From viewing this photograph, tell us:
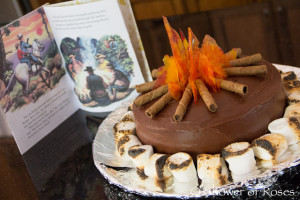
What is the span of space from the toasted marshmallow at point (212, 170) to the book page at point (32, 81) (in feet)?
2.63

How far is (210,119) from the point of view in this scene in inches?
55.1

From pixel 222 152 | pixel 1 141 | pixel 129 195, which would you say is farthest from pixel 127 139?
pixel 1 141

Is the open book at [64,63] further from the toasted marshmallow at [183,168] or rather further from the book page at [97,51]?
the toasted marshmallow at [183,168]

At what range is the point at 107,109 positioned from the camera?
6.68 ft

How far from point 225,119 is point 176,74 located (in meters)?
0.25

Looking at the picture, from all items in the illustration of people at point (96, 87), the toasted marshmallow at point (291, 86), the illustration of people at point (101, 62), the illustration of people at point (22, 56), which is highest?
the illustration of people at point (22, 56)

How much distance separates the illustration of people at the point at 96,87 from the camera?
1978mm

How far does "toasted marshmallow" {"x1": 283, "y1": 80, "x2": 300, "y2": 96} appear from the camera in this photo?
1.63 m

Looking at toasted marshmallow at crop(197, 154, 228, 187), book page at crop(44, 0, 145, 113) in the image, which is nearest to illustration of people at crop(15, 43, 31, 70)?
book page at crop(44, 0, 145, 113)

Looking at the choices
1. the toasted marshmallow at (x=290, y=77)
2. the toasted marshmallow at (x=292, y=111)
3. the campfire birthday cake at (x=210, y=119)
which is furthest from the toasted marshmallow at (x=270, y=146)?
the toasted marshmallow at (x=290, y=77)

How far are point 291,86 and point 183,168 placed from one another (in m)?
0.52

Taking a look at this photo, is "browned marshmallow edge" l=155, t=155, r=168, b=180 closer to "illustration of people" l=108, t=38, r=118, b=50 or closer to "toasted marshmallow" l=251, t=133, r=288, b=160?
"toasted marshmallow" l=251, t=133, r=288, b=160

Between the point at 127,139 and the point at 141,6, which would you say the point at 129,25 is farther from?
the point at 141,6

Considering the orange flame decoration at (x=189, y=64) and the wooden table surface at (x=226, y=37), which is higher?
the orange flame decoration at (x=189, y=64)
